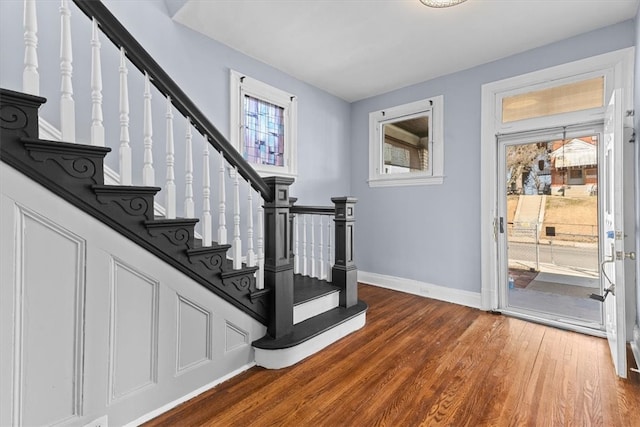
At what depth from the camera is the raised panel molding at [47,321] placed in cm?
125

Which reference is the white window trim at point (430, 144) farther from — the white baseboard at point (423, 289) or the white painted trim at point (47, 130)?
the white painted trim at point (47, 130)

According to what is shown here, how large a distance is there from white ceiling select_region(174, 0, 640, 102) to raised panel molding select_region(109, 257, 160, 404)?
2.36 metres

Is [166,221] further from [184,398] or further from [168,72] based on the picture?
[168,72]

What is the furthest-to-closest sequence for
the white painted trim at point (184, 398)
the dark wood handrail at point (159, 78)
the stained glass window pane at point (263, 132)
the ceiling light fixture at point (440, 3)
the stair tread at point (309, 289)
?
1. the stained glass window pane at point (263, 132)
2. the stair tread at point (309, 289)
3. the ceiling light fixture at point (440, 3)
4. the white painted trim at point (184, 398)
5. the dark wood handrail at point (159, 78)

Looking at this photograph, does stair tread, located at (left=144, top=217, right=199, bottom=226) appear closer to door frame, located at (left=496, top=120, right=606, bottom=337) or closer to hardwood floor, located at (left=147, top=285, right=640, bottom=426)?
hardwood floor, located at (left=147, top=285, right=640, bottom=426)

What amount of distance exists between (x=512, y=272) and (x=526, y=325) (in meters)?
0.63

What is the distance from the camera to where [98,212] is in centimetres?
145

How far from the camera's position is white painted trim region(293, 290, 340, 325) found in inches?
99.7

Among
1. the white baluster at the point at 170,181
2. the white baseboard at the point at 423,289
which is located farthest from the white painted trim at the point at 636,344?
the white baluster at the point at 170,181

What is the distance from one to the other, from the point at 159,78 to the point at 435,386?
2.64m

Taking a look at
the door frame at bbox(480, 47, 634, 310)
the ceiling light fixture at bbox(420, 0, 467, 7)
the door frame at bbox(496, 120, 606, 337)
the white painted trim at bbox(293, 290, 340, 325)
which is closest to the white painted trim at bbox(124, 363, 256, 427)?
the white painted trim at bbox(293, 290, 340, 325)

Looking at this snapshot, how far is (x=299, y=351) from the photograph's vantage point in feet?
7.43

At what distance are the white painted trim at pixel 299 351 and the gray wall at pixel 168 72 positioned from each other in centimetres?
175

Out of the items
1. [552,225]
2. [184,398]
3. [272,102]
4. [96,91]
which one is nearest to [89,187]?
[96,91]
